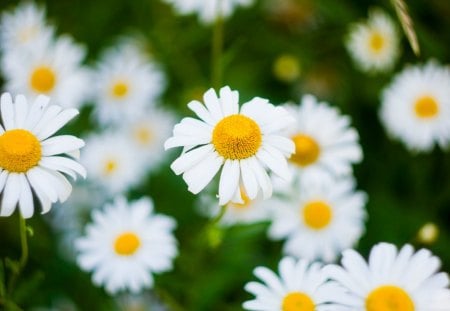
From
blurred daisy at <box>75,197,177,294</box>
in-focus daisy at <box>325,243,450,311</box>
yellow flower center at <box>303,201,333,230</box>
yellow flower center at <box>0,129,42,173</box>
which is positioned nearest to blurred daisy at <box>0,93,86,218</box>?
yellow flower center at <box>0,129,42,173</box>

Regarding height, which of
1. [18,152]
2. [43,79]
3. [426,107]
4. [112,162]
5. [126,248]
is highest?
[426,107]

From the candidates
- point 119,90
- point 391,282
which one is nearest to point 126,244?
point 391,282

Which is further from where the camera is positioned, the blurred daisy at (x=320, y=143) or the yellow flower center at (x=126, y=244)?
the blurred daisy at (x=320, y=143)

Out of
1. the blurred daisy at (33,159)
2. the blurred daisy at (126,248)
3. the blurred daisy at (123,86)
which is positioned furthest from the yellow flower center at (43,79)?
the blurred daisy at (33,159)

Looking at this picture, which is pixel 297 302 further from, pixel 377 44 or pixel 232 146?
pixel 377 44

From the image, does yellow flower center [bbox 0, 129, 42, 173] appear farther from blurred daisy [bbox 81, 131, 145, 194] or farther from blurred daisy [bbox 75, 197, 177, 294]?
blurred daisy [bbox 81, 131, 145, 194]

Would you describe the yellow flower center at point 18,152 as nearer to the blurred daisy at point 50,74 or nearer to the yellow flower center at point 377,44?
the blurred daisy at point 50,74

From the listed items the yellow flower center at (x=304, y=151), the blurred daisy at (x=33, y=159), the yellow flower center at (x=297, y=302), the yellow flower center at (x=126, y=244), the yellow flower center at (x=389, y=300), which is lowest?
the yellow flower center at (x=297, y=302)
